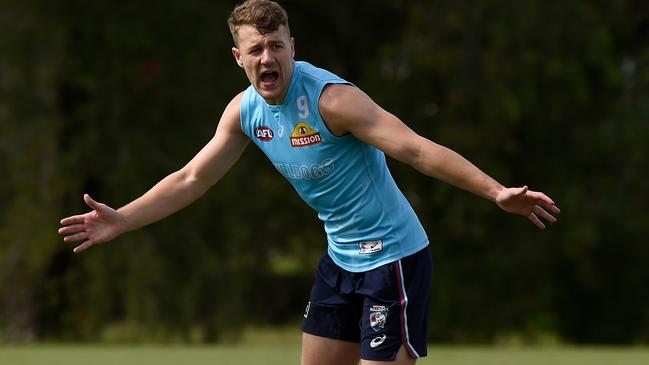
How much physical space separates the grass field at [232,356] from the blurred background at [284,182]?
1.60 meters

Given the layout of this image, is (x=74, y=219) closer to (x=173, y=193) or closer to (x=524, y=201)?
(x=173, y=193)

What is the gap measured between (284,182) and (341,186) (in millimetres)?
11864

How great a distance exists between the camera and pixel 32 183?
14438 millimetres

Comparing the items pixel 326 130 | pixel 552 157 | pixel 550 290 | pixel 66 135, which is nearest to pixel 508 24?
pixel 552 157

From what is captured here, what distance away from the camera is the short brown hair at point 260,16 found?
16.1 feet

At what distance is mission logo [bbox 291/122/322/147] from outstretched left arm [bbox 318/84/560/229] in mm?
71

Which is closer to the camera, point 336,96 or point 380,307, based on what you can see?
point 336,96

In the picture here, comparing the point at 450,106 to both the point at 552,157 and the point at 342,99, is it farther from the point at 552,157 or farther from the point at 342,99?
the point at 342,99

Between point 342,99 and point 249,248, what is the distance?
1102 cm

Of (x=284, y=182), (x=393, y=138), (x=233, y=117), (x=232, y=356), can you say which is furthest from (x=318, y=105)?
(x=284, y=182)

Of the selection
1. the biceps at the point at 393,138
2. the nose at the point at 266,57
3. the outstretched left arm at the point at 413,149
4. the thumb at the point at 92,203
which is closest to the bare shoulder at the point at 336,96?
the outstretched left arm at the point at 413,149

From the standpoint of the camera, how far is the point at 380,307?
16.5 feet

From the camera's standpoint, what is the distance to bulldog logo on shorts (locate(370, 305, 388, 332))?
4988mm

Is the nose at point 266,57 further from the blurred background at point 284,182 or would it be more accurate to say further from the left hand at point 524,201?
the blurred background at point 284,182
